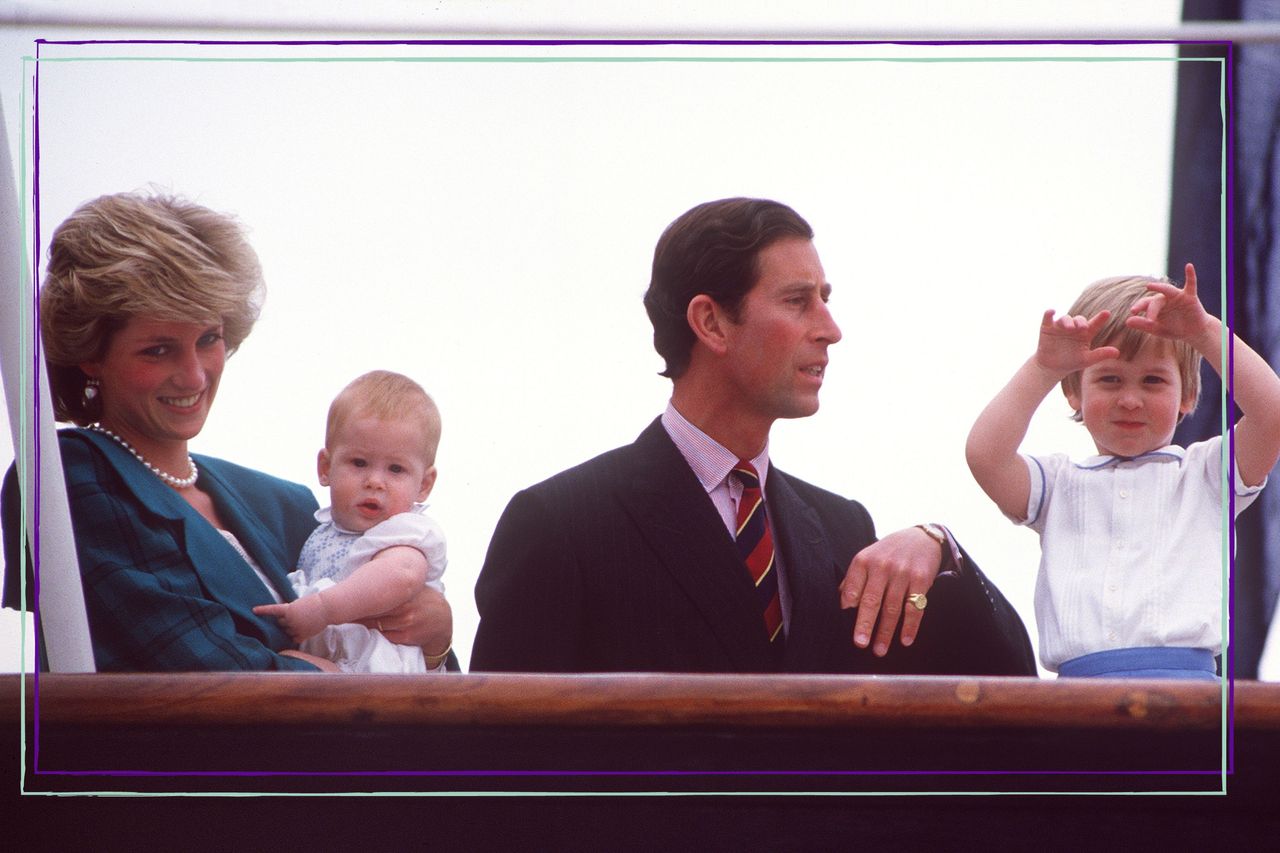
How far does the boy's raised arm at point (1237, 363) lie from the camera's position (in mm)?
1008

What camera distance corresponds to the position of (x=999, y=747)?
0.92 metres

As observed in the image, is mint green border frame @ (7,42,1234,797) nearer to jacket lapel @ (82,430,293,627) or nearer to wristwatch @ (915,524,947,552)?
jacket lapel @ (82,430,293,627)

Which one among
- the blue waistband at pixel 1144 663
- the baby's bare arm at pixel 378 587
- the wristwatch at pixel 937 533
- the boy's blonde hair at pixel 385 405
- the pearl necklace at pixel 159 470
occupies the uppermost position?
the boy's blonde hair at pixel 385 405

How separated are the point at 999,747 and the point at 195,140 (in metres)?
0.75

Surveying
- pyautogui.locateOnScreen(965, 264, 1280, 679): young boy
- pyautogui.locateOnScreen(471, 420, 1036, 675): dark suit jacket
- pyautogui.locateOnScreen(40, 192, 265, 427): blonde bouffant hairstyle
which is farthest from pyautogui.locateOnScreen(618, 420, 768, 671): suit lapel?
pyautogui.locateOnScreen(40, 192, 265, 427): blonde bouffant hairstyle

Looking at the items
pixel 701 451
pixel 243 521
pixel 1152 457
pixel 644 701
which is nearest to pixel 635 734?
pixel 644 701

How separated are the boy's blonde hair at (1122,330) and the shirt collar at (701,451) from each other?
26cm

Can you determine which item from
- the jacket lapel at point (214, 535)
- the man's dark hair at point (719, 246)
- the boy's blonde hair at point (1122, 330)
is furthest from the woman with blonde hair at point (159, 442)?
the boy's blonde hair at point (1122, 330)

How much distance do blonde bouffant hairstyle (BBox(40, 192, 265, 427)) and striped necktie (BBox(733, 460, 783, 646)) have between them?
40cm

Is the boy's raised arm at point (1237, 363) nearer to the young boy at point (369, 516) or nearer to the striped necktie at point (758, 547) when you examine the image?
the striped necktie at point (758, 547)

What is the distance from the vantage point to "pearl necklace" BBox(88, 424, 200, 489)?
1022 mm

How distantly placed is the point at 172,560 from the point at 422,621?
0.19 metres

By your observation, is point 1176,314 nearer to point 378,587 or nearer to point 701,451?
point 701,451

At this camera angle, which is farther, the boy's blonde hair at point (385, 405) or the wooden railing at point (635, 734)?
the boy's blonde hair at point (385, 405)
